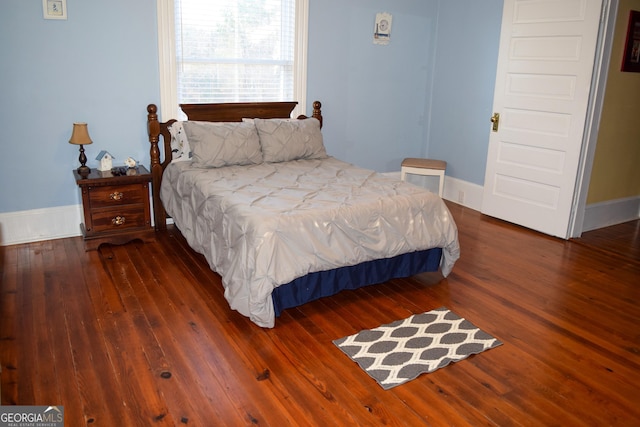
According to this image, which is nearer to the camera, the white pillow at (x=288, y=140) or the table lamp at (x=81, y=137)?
the table lamp at (x=81, y=137)

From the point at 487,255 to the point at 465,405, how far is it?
6.48 ft

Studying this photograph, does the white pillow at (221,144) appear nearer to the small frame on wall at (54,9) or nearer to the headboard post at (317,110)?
the headboard post at (317,110)

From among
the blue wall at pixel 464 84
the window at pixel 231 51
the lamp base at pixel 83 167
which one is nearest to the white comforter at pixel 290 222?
the lamp base at pixel 83 167

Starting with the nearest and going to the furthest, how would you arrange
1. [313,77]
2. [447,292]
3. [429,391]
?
[429,391], [447,292], [313,77]

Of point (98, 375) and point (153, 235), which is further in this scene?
point (153, 235)

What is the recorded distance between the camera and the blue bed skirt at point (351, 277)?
2967 millimetres

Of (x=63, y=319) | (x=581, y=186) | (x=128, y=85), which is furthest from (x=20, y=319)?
(x=581, y=186)

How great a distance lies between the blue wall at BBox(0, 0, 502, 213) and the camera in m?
3.76

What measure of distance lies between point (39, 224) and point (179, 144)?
1255mm

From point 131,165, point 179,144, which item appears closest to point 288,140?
point 179,144

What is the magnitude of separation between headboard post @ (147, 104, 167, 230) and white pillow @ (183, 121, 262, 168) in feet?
0.89

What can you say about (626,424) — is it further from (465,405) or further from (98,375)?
(98,375)

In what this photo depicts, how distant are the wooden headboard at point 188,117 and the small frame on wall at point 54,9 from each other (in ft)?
2.86

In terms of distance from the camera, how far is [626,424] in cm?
219
